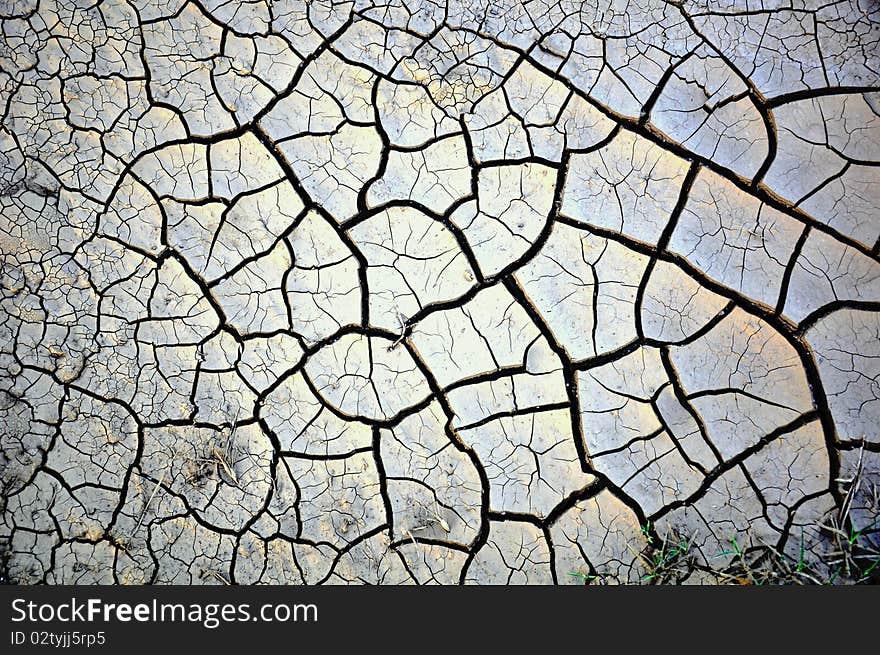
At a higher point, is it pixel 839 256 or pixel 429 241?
pixel 429 241

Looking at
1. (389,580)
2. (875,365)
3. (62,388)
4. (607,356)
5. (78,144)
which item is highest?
(78,144)

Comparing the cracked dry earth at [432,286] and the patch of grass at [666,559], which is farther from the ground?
the cracked dry earth at [432,286]

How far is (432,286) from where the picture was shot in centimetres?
242

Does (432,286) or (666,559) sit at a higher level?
(432,286)

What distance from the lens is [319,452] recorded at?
2359 millimetres

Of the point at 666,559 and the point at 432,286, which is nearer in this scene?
the point at 666,559

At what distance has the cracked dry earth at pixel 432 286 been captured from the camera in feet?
7.61

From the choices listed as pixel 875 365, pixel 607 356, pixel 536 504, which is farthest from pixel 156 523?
pixel 875 365

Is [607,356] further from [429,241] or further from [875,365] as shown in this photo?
[875,365]

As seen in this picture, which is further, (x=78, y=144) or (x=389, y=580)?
(x=78, y=144)

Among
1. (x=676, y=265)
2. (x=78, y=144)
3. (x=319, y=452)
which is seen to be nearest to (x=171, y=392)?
(x=319, y=452)

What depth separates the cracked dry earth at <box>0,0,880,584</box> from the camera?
2318 millimetres

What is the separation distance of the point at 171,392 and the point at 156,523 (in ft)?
1.54

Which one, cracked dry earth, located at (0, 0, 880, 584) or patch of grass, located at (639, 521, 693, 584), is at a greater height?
cracked dry earth, located at (0, 0, 880, 584)
